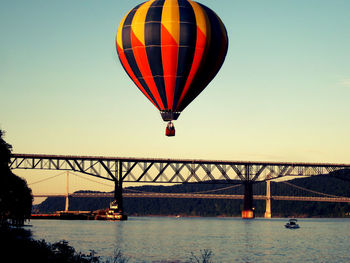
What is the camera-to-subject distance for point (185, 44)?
42.4m

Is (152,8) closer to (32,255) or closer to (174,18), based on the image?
(174,18)

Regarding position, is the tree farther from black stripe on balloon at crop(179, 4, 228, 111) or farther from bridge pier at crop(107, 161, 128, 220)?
bridge pier at crop(107, 161, 128, 220)

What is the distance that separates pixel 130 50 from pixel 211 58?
5063mm

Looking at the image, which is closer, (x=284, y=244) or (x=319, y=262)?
(x=319, y=262)

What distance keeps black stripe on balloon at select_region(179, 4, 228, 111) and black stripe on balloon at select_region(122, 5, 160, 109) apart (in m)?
2.43

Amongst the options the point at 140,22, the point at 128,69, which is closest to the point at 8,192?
the point at 128,69

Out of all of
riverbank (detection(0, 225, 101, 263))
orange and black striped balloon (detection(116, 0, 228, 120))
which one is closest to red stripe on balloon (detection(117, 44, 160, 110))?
orange and black striped balloon (detection(116, 0, 228, 120))

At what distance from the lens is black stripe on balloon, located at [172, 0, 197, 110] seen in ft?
139

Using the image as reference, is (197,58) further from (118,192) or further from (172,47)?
(118,192)

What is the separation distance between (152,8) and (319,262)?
23.2 m

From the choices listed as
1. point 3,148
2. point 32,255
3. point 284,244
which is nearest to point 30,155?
point 284,244

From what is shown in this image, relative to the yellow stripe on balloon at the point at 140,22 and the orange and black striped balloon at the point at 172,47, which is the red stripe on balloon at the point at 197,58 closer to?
the orange and black striped balloon at the point at 172,47

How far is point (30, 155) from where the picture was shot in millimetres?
133500

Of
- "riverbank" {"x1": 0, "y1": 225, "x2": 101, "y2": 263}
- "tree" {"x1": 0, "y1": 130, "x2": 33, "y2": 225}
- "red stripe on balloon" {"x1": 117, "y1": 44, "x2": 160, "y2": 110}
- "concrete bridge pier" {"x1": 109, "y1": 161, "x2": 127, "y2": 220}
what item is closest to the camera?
"riverbank" {"x1": 0, "y1": 225, "x2": 101, "y2": 263}
